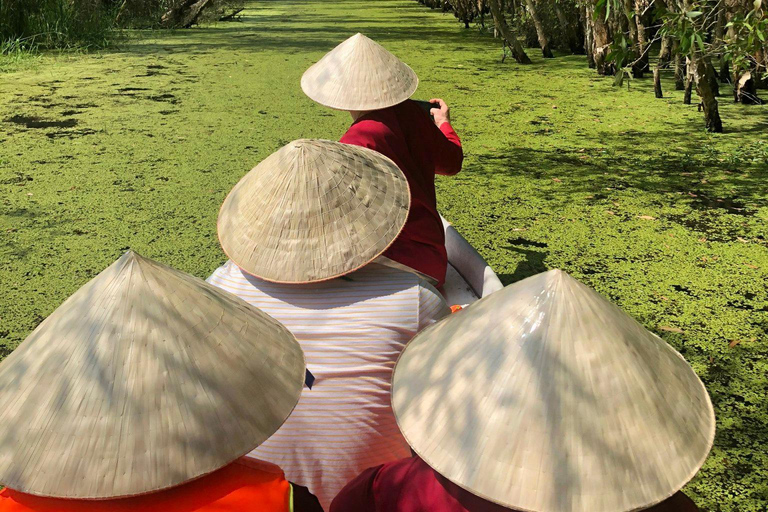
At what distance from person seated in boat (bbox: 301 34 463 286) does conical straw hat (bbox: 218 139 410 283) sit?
1.31 ft

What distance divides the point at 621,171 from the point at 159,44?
624cm

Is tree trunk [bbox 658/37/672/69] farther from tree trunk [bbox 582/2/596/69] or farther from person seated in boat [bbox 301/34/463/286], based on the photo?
person seated in boat [bbox 301/34/463/286]

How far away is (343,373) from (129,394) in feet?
1.62

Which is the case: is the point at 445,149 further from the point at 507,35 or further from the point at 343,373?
the point at 507,35

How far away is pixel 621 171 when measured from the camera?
377cm

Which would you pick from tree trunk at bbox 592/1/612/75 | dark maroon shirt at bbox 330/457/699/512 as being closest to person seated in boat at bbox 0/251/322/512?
dark maroon shirt at bbox 330/457/699/512

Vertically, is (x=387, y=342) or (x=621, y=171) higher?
(x=387, y=342)

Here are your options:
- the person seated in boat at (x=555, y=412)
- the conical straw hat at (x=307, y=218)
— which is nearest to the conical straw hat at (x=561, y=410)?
the person seated in boat at (x=555, y=412)

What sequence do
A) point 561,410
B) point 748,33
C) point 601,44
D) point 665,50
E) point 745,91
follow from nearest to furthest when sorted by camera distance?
1. point 561,410
2. point 748,33
3. point 745,91
4. point 665,50
5. point 601,44

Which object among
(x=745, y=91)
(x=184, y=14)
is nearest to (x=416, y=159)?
(x=745, y=91)

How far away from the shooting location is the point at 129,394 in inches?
31.8

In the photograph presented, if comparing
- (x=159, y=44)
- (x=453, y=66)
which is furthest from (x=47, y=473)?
(x=159, y=44)

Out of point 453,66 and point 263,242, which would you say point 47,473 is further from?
point 453,66

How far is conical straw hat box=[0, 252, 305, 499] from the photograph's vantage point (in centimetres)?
79
